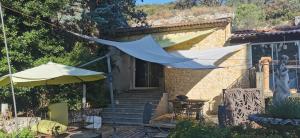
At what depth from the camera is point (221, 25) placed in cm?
1541

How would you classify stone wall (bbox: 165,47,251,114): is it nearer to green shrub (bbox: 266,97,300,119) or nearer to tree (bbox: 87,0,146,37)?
tree (bbox: 87,0,146,37)

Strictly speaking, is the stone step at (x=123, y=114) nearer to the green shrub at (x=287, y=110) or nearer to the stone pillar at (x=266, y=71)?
the stone pillar at (x=266, y=71)

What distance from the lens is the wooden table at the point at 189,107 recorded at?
1366cm

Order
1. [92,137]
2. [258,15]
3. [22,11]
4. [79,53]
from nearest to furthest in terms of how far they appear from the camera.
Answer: [92,137] < [22,11] < [79,53] < [258,15]

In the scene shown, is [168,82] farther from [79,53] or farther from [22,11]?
[22,11]

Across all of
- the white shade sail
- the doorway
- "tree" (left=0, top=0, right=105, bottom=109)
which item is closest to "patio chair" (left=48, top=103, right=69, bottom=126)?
the white shade sail

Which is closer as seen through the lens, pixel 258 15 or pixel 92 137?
pixel 92 137

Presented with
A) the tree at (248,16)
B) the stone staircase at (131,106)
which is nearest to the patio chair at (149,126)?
the stone staircase at (131,106)

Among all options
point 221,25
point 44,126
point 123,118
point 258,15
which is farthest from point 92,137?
point 258,15

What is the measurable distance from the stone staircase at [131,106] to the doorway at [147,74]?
83 cm

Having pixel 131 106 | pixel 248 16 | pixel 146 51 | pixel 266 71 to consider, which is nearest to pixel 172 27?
pixel 131 106

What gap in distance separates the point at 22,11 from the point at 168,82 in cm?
691

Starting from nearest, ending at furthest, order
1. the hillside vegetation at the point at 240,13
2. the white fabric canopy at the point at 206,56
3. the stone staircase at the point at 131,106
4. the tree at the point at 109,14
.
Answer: the white fabric canopy at the point at 206,56 → the stone staircase at the point at 131,106 → the tree at the point at 109,14 → the hillside vegetation at the point at 240,13

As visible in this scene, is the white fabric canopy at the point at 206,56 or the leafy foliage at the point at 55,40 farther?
the leafy foliage at the point at 55,40
